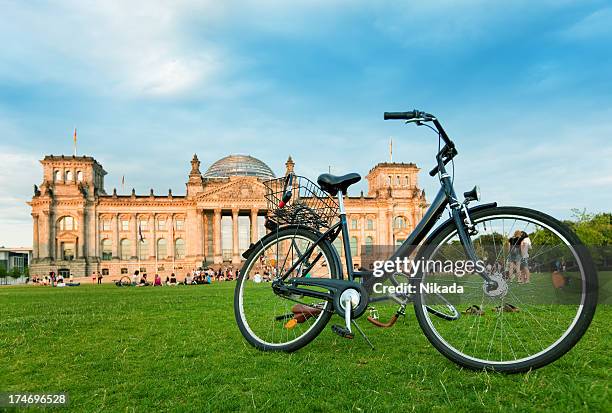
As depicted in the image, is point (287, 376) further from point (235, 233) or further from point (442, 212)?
point (235, 233)

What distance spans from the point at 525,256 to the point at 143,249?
80875 millimetres

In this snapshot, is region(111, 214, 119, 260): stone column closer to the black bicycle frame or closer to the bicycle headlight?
the black bicycle frame

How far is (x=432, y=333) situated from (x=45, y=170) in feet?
288

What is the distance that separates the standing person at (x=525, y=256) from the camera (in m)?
4.14

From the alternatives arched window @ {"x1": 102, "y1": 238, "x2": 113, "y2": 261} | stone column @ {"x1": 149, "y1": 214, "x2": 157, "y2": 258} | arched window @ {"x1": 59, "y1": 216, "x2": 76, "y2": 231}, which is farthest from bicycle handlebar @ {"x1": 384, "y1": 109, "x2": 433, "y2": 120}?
arched window @ {"x1": 59, "y1": 216, "x2": 76, "y2": 231}

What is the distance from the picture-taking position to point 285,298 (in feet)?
17.7

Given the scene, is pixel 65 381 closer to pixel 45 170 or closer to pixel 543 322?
pixel 543 322

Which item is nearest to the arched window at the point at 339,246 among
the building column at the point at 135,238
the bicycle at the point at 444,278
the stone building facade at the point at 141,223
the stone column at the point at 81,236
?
the bicycle at the point at 444,278

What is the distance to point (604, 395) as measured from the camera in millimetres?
3104

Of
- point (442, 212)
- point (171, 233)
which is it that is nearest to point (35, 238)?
point (171, 233)

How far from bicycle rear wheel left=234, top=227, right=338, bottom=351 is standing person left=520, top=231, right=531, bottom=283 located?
5.98 ft

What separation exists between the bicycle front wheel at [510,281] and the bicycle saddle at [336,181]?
122cm

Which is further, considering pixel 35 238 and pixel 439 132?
pixel 35 238

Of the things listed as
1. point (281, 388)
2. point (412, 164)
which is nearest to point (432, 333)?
point (281, 388)
